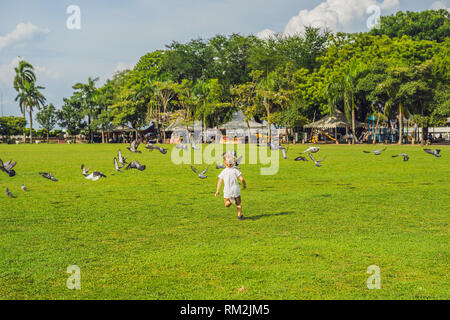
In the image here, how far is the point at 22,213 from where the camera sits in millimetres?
10289

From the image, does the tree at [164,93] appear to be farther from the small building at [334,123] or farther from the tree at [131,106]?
A: the small building at [334,123]

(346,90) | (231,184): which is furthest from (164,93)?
(231,184)

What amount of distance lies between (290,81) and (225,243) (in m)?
55.5

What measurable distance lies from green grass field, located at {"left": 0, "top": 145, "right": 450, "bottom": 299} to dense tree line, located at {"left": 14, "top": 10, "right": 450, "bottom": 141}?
38.9m

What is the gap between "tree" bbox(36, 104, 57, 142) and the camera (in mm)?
95062

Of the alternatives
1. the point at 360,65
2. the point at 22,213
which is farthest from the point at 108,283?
the point at 360,65

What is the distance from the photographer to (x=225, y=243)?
7.42 meters

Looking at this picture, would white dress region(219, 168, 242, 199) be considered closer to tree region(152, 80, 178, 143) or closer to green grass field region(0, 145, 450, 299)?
green grass field region(0, 145, 450, 299)

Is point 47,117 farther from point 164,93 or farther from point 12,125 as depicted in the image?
point 164,93

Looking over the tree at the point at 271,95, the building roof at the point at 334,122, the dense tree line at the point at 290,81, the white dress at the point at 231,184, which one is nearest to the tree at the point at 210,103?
the dense tree line at the point at 290,81

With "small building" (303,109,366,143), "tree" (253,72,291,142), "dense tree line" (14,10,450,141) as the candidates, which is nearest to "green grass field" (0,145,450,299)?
"dense tree line" (14,10,450,141)

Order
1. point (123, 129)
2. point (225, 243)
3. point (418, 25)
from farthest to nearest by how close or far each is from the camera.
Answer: point (123, 129), point (418, 25), point (225, 243)

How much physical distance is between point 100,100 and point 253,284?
84269 millimetres
